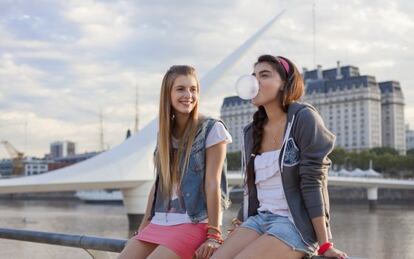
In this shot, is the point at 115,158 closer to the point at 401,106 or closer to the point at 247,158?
the point at 247,158

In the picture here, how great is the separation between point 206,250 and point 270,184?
0.25m

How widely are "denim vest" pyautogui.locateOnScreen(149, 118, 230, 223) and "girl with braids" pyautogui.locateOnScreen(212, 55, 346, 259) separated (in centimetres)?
12

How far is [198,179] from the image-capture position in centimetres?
183

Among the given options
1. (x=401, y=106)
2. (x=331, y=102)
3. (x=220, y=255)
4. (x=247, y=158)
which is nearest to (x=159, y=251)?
(x=220, y=255)

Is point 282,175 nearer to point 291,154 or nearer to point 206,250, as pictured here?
point 291,154

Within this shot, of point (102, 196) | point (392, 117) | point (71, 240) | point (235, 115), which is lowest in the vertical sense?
point (102, 196)

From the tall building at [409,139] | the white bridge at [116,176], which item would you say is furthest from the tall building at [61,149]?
the white bridge at [116,176]

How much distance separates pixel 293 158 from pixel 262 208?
18 cm

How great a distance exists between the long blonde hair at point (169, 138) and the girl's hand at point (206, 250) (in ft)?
0.81

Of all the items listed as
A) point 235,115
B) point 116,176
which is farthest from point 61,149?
point 116,176

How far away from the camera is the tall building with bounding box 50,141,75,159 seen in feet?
294

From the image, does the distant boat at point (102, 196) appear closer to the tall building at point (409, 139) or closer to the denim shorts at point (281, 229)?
the denim shorts at point (281, 229)

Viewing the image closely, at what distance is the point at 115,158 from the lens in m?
22.3

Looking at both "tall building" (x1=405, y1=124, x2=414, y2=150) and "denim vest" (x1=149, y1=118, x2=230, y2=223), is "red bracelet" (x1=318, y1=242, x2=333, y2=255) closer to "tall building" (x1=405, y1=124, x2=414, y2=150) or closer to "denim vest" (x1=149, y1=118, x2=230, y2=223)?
"denim vest" (x1=149, y1=118, x2=230, y2=223)
